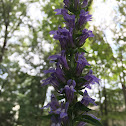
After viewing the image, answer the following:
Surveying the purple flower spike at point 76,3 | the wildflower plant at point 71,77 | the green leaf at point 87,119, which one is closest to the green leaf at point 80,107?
the wildflower plant at point 71,77

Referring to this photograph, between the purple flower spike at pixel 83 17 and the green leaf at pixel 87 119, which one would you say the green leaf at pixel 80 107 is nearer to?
the green leaf at pixel 87 119

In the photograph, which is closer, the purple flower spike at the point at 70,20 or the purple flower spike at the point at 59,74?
the purple flower spike at the point at 59,74

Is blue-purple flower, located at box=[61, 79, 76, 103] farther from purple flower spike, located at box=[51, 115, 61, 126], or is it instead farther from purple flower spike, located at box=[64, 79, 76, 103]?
purple flower spike, located at box=[51, 115, 61, 126]

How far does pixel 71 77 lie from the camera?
7.59 ft

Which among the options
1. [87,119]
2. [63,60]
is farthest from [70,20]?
[87,119]

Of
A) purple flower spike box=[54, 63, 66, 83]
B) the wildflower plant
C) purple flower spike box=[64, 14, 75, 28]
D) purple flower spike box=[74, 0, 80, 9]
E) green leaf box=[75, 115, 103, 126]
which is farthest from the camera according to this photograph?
purple flower spike box=[74, 0, 80, 9]

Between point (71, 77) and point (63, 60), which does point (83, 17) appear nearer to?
point (63, 60)

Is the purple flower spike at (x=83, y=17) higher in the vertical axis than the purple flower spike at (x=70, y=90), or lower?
higher

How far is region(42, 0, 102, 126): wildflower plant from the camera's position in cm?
209

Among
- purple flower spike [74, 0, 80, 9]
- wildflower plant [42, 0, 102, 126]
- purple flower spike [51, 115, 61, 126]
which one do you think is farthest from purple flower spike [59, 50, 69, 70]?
purple flower spike [74, 0, 80, 9]


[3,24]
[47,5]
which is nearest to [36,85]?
[3,24]

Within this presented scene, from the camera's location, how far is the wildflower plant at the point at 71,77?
2094 mm

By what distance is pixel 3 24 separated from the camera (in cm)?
1537

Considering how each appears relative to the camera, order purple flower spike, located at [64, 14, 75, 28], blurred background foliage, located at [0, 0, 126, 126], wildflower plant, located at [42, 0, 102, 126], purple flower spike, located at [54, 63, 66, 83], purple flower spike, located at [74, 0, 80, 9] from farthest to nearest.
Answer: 1. blurred background foliage, located at [0, 0, 126, 126]
2. purple flower spike, located at [74, 0, 80, 9]
3. purple flower spike, located at [64, 14, 75, 28]
4. purple flower spike, located at [54, 63, 66, 83]
5. wildflower plant, located at [42, 0, 102, 126]
